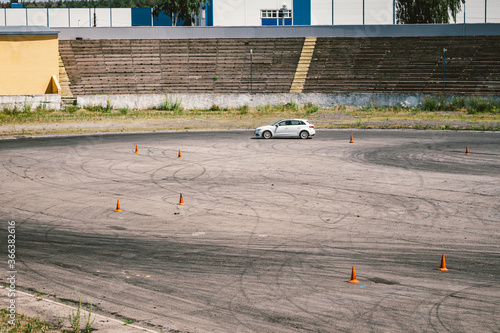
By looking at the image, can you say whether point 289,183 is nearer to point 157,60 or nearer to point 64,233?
point 64,233

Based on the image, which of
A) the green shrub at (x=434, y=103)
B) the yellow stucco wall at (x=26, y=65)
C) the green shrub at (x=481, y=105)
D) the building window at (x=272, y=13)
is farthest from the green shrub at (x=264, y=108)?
the building window at (x=272, y=13)

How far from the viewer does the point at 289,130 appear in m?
33.9

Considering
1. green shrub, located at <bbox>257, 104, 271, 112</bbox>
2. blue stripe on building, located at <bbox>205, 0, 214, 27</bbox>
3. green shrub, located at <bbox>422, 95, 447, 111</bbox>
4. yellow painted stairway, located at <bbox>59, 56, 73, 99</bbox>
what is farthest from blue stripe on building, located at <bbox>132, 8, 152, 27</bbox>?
green shrub, located at <bbox>422, 95, 447, 111</bbox>

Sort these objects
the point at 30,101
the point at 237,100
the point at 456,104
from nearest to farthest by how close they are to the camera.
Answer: the point at 30,101 → the point at 456,104 → the point at 237,100

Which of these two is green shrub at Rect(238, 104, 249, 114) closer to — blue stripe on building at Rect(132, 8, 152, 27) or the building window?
the building window

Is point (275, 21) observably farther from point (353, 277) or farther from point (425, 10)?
point (353, 277)

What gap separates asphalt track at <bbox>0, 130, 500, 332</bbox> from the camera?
412 inches

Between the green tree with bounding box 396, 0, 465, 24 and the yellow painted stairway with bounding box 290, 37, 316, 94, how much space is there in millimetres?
17969

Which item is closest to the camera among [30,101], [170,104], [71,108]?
[30,101]

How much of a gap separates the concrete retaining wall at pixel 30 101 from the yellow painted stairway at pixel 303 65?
1957 centimetres

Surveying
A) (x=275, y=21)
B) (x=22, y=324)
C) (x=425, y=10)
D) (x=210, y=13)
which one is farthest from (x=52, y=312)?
(x=425, y=10)

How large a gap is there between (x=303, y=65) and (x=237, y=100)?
8.80m

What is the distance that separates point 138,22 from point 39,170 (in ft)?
274

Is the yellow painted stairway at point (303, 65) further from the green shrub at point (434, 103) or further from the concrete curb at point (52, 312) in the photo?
the concrete curb at point (52, 312)
